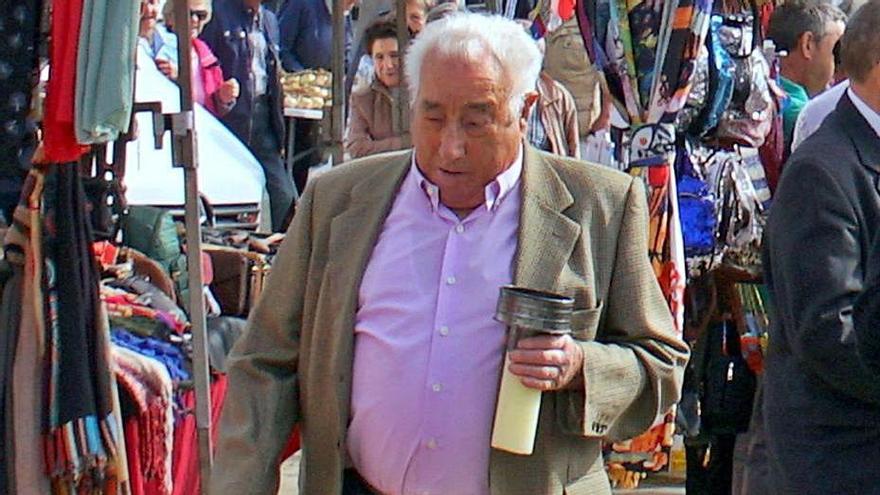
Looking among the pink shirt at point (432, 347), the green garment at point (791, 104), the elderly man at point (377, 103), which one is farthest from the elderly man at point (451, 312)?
the elderly man at point (377, 103)

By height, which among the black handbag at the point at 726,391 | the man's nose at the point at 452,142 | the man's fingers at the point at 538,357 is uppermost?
the man's nose at the point at 452,142

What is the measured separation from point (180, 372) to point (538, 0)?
241cm

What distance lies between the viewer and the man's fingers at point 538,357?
269cm

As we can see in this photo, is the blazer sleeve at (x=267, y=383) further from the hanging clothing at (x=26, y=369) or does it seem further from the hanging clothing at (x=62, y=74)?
the hanging clothing at (x=26, y=369)

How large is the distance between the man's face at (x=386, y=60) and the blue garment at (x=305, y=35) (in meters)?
3.02

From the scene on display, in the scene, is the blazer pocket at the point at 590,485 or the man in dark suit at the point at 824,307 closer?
the blazer pocket at the point at 590,485

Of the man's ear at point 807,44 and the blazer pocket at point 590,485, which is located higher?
the man's ear at point 807,44

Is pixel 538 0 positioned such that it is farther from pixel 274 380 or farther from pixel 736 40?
pixel 274 380

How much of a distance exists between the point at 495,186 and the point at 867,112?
1.02m

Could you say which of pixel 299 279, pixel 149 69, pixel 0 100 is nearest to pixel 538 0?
pixel 149 69

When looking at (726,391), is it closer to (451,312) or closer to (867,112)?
(867,112)

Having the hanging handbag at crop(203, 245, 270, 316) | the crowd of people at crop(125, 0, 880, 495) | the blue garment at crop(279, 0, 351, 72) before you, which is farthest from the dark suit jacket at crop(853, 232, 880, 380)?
the blue garment at crop(279, 0, 351, 72)

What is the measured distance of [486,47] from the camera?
2840 millimetres

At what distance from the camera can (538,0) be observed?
6715 mm
